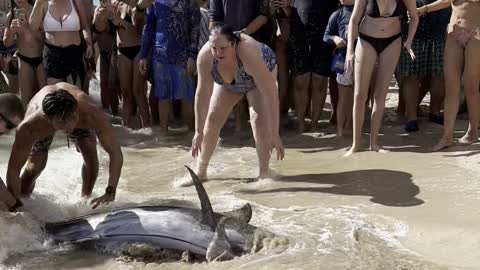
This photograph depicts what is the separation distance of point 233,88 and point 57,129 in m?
1.78

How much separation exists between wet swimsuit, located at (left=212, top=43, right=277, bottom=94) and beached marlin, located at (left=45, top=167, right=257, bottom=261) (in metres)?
1.58

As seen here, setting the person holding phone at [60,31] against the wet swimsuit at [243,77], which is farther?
the person holding phone at [60,31]

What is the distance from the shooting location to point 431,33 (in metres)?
7.51

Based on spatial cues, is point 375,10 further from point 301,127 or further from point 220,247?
point 220,247

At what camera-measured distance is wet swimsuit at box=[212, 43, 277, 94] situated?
557cm

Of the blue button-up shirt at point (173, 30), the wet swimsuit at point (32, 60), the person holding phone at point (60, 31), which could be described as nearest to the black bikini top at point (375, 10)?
the blue button-up shirt at point (173, 30)

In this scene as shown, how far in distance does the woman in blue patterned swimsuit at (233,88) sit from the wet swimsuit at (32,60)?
2.90 meters

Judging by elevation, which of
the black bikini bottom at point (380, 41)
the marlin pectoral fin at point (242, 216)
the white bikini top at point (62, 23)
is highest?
the white bikini top at point (62, 23)

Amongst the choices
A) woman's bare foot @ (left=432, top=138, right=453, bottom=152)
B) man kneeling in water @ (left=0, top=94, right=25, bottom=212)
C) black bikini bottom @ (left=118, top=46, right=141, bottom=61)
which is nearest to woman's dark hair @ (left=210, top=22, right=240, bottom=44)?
man kneeling in water @ (left=0, top=94, right=25, bottom=212)

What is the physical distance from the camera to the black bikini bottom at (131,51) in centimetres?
819

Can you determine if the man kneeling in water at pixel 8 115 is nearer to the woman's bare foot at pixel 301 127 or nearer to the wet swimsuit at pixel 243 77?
the wet swimsuit at pixel 243 77

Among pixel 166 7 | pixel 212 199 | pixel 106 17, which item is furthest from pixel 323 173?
pixel 106 17

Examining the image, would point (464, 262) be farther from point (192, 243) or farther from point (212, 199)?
point (212, 199)

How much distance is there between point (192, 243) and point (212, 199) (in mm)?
1254
